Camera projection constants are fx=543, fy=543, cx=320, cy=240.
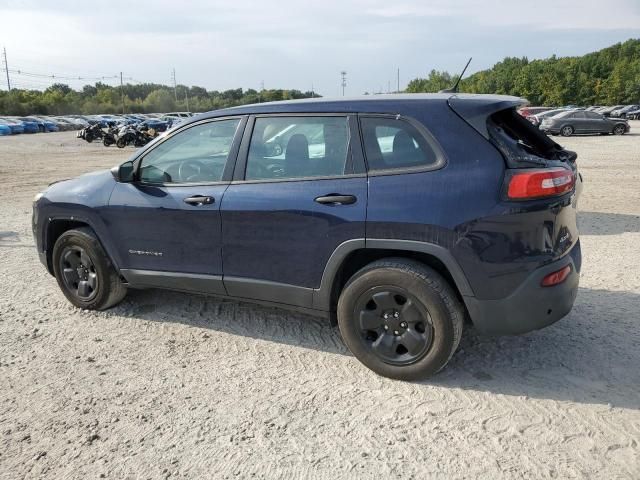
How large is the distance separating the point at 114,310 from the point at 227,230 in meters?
1.63

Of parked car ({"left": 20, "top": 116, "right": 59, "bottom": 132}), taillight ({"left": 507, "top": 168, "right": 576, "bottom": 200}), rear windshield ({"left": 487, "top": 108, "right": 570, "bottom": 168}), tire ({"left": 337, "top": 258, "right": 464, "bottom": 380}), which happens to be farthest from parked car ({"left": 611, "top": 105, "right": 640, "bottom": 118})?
tire ({"left": 337, "top": 258, "right": 464, "bottom": 380})

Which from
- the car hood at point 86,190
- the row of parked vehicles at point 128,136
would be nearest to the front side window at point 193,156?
the car hood at point 86,190

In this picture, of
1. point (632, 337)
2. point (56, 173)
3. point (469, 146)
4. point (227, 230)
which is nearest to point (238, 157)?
point (227, 230)

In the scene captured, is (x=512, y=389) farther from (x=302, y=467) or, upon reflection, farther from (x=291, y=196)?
(x=291, y=196)

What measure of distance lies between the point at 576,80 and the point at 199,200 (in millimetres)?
97328

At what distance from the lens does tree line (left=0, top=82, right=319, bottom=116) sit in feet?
252

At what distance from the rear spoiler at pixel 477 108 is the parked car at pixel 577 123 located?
27.3m

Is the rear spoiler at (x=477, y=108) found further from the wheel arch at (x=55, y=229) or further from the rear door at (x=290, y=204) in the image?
the wheel arch at (x=55, y=229)

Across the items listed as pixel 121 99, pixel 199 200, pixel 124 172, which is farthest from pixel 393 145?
pixel 121 99

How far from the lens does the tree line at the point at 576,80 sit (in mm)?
81812

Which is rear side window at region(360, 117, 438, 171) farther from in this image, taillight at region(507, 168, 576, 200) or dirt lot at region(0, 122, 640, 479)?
dirt lot at region(0, 122, 640, 479)

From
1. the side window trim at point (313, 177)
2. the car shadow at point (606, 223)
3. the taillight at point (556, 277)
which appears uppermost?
the side window trim at point (313, 177)

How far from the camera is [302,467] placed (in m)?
2.67

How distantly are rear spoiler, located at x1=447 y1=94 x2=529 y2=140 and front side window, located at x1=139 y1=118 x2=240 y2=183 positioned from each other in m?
1.58
